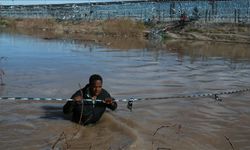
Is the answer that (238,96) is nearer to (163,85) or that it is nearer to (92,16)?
(163,85)

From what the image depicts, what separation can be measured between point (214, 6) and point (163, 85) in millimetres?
36151

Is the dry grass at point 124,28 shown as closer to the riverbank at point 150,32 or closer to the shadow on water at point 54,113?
the riverbank at point 150,32

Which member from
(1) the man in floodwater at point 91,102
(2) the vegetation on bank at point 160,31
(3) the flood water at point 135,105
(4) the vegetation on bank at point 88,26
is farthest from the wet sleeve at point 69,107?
(4) the vegetation on bank at point 88,26

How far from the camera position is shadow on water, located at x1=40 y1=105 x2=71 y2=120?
10.1 metres

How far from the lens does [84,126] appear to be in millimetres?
9078

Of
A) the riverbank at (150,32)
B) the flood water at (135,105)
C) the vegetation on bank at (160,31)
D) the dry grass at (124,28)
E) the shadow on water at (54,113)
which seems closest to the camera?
the flood water at (135,105)

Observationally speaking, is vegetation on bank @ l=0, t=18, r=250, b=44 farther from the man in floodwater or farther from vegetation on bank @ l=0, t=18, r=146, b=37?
the man in floodwater

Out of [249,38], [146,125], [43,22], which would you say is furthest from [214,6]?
[146,125]

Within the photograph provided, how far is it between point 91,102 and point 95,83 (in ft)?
1.37

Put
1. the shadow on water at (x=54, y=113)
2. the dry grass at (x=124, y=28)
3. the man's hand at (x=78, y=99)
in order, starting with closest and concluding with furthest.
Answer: the man's hand at (x=78, y=99) → the shadow on water at (x=54, y=113) → the dry grass at (x=124, y=28)

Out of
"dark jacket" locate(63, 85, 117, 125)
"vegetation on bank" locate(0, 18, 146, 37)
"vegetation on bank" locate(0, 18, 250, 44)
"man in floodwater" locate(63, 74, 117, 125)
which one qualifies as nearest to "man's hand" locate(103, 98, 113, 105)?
"man in floodwater" locate(63, 74, 117, 125)

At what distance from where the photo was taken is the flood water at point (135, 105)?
848 centimetres

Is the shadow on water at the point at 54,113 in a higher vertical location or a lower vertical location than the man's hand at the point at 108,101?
lower

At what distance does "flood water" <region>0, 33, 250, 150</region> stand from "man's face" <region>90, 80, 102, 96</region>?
716 mm
